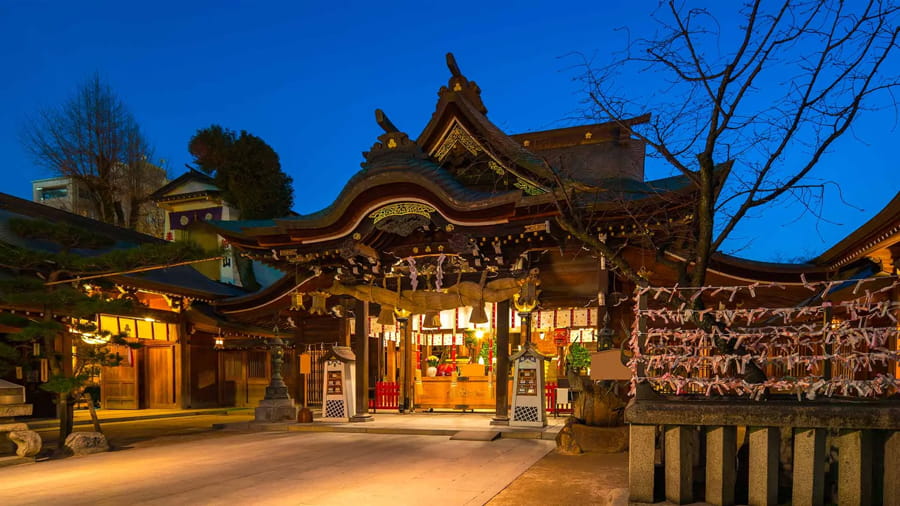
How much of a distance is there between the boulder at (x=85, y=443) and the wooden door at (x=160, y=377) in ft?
Result: 35.1

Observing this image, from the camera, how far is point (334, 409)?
1368cm

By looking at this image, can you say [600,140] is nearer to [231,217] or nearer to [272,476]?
[272,476]

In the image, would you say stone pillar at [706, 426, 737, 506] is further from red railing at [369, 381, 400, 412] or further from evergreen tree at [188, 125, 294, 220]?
evergreen tree at [188, 125, 294, 220]

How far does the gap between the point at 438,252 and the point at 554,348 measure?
6435 mm

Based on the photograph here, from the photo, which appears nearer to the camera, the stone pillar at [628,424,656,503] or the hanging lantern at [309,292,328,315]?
the stone pillar at [628,424,656,503]

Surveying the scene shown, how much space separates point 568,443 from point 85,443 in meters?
8.43

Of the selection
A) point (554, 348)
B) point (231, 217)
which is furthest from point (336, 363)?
point (231, 217)

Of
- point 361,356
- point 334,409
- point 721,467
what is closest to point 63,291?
point 334,409

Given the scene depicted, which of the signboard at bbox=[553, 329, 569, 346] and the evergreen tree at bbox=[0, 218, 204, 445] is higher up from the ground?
the evergreen tree at bbox=[0, 218, 204, 445]

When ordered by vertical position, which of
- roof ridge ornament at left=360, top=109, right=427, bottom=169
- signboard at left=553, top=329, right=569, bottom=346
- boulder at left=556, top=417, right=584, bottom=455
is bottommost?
boulder at left=556, top=417, right=584, bottom=455

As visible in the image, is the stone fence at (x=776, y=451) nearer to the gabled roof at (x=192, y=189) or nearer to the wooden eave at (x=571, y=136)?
the wooden eave at (x=571, y=136)

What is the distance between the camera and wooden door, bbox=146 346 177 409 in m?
20.8

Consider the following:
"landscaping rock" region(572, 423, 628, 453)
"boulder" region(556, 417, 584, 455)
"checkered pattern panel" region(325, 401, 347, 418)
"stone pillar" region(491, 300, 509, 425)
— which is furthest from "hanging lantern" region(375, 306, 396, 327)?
"landscaping rock" region(572, 423, 628, 453)

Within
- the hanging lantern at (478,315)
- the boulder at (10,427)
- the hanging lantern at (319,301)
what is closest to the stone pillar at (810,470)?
the hanging lantern at (478,315)
